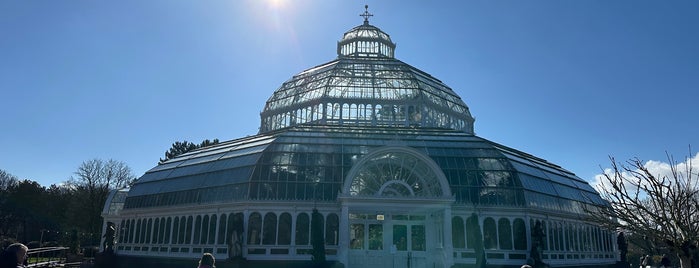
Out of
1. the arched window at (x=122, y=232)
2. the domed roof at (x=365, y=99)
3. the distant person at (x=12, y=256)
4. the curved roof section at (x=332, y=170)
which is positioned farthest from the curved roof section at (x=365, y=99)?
the distant person at (x=12, y=256)

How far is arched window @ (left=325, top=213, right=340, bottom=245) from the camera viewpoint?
101 ft

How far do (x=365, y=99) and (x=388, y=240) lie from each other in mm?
14295

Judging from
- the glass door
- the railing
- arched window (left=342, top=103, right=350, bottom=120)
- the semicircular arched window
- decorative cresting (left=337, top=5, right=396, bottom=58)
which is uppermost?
decorative cresting (left=337, top=5, right=396, bottom=58)

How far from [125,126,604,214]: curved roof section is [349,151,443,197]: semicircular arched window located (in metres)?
0.94

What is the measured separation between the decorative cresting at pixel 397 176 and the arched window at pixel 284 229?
4438 millimetres

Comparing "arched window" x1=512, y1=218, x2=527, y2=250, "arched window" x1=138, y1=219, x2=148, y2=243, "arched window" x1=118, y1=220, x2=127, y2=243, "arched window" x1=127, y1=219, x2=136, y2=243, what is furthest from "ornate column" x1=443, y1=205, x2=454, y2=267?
"arched window" x1=118, y1=220, x2=127, y2=243

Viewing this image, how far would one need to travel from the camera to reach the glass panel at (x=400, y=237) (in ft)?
104

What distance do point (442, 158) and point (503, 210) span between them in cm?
532

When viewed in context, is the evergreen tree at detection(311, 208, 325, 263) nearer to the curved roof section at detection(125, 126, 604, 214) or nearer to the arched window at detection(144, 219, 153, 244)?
the curved roof section at detection(125, 126, 604, 214)

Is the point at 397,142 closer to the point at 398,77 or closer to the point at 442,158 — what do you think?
the point at 442,158

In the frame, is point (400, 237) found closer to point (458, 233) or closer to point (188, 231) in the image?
point (458, 233)

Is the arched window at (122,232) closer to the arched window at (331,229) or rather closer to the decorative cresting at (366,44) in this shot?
the arched window at (331,229)

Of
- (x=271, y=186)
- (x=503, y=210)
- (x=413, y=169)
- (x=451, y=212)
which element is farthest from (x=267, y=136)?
(x=503, y=210)

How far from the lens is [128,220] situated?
40.6 metres
